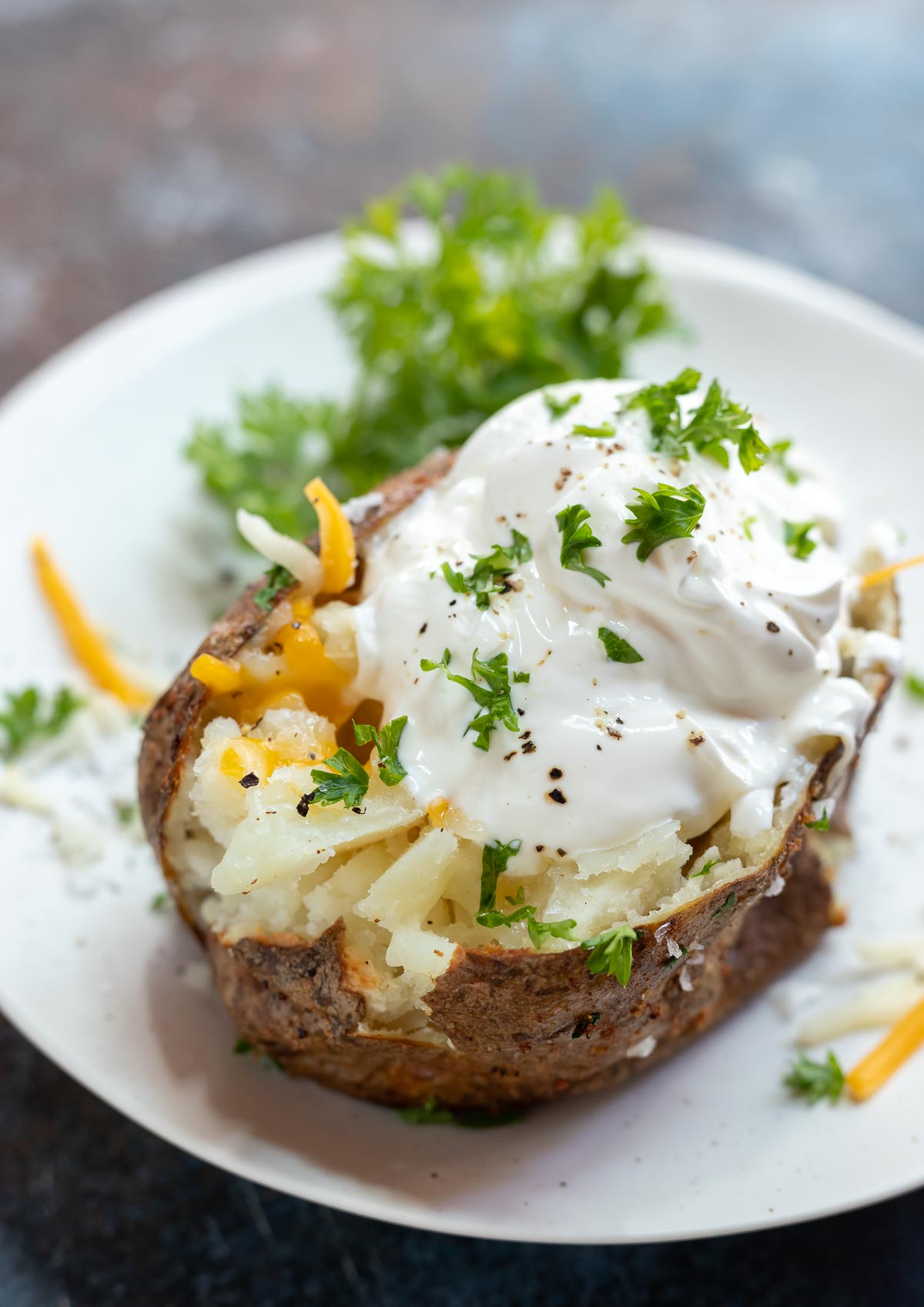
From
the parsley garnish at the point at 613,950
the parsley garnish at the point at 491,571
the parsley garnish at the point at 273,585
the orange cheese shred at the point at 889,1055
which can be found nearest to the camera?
the parsley garnish at the point at 613,950

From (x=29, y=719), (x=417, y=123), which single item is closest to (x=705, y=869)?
(x=29, y=719)

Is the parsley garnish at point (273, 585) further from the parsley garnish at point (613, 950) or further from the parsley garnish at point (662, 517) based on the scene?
the parsley garnish at point (613, 950)

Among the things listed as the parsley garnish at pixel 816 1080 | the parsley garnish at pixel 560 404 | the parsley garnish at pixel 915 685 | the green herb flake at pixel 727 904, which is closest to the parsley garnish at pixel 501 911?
the green herb flake at pixel 727 904

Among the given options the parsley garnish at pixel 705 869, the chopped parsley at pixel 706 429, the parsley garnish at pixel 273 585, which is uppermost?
the chopped parsley at pixel 706 429

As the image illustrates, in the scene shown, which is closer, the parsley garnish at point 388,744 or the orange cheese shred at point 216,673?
the parsley garnish at point 388,744

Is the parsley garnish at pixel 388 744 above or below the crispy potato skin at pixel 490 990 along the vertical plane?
above

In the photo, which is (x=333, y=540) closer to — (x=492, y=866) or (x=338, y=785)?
(x=338, y=785)

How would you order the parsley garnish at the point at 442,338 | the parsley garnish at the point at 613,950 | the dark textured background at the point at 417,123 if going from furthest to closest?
the dark textured background at the point at 417,123
the parsley garnish at the point at 442,338
the parsley garnish at the point at 613,950
